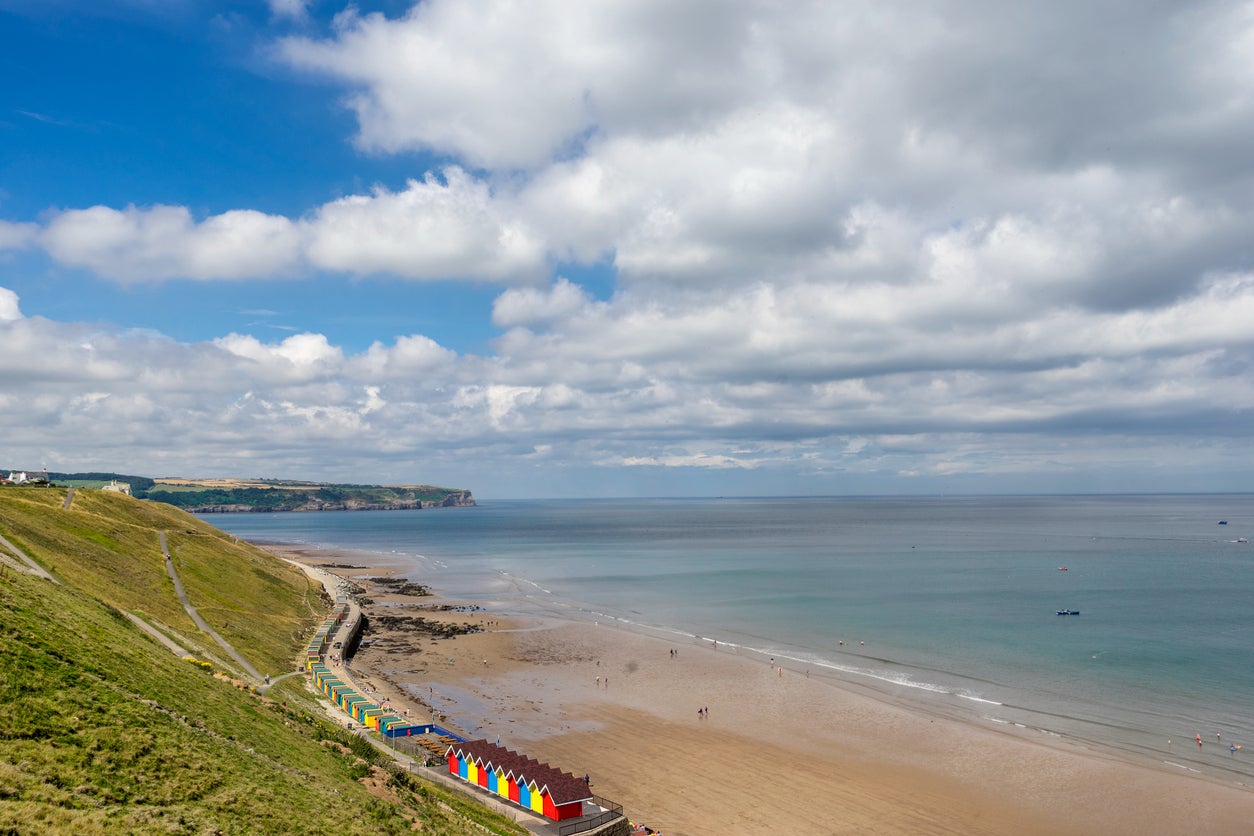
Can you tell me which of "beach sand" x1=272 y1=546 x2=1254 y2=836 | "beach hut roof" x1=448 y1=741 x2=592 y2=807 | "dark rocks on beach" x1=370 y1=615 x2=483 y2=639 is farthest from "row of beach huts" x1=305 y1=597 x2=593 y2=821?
"dark rocks on beach" x1=370 y1=615 x2=483 y2=639

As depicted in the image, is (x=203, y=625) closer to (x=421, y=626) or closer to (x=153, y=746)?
(x=421, y=626)

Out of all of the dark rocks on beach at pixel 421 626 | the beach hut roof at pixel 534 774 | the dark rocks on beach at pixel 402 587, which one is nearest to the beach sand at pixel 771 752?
the beach hut roof at pixel 534 774

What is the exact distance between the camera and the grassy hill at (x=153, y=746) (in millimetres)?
16250

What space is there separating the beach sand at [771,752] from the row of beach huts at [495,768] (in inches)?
253

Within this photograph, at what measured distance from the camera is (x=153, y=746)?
63.8ft

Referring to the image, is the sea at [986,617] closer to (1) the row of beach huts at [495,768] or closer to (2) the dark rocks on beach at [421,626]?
(2) the dark rocks on beach at [421,626]

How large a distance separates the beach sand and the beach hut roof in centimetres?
662

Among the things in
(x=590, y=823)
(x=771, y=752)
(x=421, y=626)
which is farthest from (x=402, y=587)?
(x=590, y=823)

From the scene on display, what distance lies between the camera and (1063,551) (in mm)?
157625

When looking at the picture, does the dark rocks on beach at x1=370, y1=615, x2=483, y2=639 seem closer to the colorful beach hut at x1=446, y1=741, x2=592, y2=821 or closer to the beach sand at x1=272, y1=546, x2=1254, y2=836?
the beach sand at x1=272, y1=546, x2=1254, y2=836

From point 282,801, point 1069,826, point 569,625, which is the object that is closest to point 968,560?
point 569,625

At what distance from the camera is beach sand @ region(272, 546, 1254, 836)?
3638 cm

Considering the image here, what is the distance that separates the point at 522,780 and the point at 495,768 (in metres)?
2.27

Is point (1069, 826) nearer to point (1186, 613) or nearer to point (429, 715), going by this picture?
point (429, 715)
